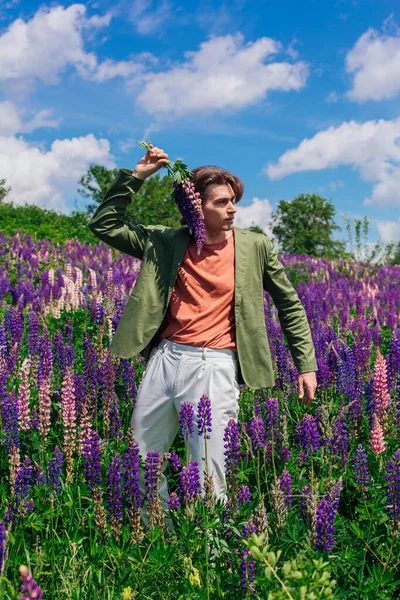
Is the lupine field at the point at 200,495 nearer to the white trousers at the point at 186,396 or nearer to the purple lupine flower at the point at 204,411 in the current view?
the purple lupine flower at the point at 204,411

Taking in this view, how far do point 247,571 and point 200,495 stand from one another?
2.03ft

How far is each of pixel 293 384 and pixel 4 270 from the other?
691 centimetres

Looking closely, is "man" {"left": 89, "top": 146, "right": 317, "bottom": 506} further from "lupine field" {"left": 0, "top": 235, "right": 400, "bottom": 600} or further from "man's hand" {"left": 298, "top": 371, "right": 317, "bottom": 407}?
"lupine field" {"left": 0, "top": 235, "right": 400, "bottom": 600}

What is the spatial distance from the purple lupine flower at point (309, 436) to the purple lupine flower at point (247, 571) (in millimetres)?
1639

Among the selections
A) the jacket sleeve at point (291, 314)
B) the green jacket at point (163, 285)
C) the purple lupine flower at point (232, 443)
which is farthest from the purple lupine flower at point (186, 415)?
the jacket sleeve at point (291, 314)

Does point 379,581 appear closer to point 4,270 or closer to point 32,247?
point 4,270

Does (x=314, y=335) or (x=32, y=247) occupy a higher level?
(x=32, y=247)

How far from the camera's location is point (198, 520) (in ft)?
11.2

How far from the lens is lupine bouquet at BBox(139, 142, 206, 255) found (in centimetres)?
423

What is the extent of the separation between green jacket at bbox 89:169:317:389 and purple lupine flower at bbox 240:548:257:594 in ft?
5.24

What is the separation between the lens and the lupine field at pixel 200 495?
3.12 m

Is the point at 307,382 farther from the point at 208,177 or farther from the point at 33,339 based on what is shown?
the point at 33,339

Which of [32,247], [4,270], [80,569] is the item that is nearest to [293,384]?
[80,569]

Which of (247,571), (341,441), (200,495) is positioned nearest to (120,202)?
(200,495)
